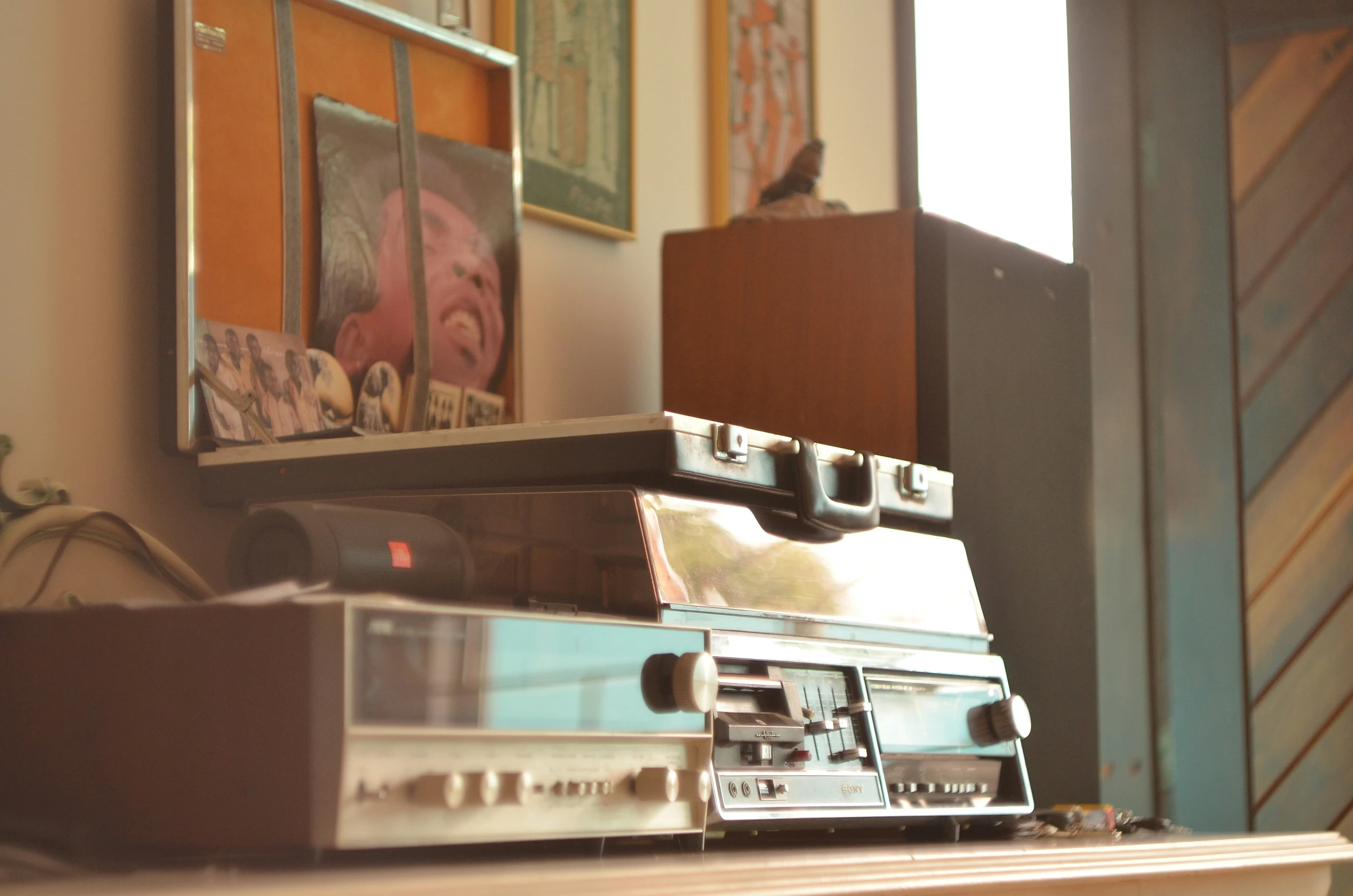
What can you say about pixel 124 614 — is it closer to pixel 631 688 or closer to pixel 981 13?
pixel 631 688

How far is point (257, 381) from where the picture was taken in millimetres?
1343

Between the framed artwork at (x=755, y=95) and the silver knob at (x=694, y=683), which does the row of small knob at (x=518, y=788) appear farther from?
the framed artwork at (x=755, y=95)

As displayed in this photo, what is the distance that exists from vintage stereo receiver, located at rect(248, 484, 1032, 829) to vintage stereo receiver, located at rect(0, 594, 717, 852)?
13 cm

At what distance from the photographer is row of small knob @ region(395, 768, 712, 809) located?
2.47 feet

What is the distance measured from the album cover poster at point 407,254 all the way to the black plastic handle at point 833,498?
1.65ft

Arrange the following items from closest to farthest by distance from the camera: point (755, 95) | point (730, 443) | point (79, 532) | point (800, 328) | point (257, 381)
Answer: point (730, 443) < point (79, 532) < point (257, 381) < point (800, 328) < point (755, 95)

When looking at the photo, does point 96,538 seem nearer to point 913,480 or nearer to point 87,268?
point 87,268

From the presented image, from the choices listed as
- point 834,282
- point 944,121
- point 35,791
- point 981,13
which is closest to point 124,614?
point 35,791

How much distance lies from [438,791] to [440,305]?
90cm

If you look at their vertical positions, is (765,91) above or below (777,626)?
above

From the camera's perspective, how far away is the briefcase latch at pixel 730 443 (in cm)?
111

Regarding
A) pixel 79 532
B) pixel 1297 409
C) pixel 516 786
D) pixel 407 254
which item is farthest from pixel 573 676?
pixel 1297 409

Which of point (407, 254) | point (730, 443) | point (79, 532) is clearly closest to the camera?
point (730, 443)

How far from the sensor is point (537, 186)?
5.86 feet
